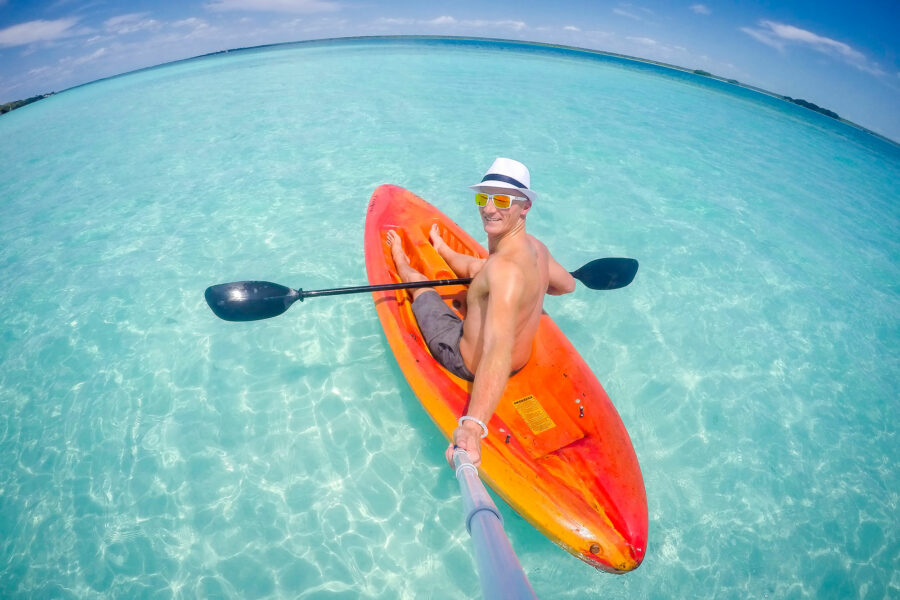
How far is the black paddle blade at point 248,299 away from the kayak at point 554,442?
A: 92 centimetres

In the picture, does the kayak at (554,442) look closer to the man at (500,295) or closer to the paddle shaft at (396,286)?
the paddle shaft at (396,286)

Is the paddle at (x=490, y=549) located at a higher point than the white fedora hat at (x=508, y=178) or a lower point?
lower

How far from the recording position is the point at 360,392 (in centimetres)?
393

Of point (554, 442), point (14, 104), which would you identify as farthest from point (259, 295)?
point (14, 104)

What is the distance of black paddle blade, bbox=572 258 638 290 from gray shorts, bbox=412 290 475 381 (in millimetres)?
1589

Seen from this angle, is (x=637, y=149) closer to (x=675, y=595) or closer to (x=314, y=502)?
(x=675, y=595)

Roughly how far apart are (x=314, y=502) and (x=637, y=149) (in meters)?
12.3

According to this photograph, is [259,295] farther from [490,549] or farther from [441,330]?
[490,549]

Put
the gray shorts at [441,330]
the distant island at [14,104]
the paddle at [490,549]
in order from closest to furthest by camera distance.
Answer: the paddle at [490,549]
the gray shorts at [441,330]
the distant island at [14,104]

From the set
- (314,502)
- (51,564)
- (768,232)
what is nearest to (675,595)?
(314,502)

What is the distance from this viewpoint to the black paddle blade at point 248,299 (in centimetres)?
367

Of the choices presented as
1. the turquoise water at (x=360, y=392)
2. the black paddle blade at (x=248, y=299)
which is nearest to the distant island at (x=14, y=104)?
the turquoise water at (x=360, y=392)

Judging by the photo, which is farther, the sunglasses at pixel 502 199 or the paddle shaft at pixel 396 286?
the paddle shaft at pixel 396 286

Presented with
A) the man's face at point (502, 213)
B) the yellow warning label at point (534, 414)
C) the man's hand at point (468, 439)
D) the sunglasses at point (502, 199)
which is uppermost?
the sunglasses at point (502, 199)
